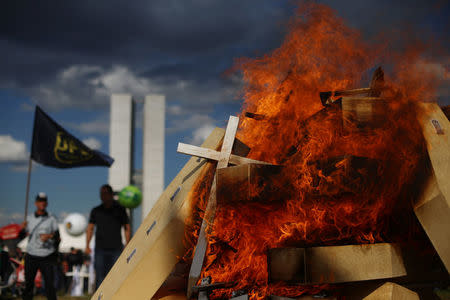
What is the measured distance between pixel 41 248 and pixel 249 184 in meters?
3.98

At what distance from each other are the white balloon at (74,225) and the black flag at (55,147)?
8712mm

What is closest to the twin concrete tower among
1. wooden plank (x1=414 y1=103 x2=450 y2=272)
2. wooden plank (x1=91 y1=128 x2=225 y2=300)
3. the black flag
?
the black flag

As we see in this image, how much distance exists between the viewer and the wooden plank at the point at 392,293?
8.86 feet

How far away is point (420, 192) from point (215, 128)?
1921 mm

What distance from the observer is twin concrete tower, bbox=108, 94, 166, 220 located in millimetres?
24500

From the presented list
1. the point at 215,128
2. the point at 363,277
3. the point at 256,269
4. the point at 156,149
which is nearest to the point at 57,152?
the point at 215,128

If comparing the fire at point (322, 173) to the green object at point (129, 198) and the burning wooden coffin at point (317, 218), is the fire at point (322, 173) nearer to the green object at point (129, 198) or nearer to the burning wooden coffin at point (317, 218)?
the burning wooden coffin at point (317, 218)

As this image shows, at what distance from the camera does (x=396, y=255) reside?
9.62 ft

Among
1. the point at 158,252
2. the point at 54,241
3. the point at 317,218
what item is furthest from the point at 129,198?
the point at 317,218

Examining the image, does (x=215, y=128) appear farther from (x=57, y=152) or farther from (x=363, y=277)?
(x=57, y=152)

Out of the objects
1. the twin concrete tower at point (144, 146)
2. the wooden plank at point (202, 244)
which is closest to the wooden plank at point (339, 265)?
the wooden plank at point (202, 244)

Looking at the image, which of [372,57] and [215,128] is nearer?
[372,57]

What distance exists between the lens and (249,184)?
2.97m

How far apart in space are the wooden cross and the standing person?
109 inches
